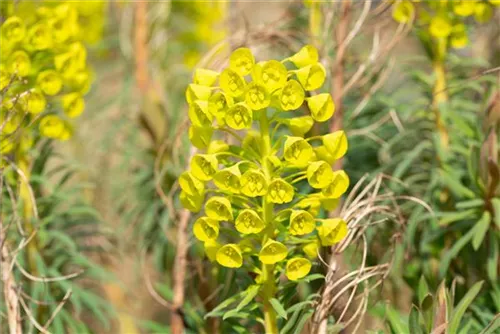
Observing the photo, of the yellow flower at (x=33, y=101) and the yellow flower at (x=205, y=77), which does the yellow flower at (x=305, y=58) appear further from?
the yellow flower at (x=33, y=101)

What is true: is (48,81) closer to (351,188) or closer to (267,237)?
(267,237)

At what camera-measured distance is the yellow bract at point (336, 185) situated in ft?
3.78

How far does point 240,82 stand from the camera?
1113 millimetres

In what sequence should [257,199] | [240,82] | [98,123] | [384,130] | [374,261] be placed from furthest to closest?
1. [98,123]
2. [384,130]
3. [374,261]
4. [257,199]
5. [240,82]

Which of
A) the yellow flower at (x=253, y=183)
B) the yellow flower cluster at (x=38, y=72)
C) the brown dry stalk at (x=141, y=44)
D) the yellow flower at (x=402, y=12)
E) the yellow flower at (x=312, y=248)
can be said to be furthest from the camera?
the brown dry stalk at (x=141, y=44)

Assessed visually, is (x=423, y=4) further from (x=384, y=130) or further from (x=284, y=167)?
(x=284, y=167)

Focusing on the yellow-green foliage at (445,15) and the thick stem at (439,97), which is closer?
the yellow-green foliage at (445,15)

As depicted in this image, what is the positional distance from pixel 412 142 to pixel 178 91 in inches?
35.5

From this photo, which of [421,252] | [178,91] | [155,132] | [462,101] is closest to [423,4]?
[462,101]

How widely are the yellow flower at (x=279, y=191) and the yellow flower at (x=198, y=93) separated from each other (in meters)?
0.16

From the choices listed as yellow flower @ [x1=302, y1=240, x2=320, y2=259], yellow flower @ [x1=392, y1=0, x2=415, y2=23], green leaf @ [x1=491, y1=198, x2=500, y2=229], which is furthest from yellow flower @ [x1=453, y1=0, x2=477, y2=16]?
yellow flower @ [x1=302, y1=240, x2=320, y2=259]

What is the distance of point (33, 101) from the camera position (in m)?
1.41

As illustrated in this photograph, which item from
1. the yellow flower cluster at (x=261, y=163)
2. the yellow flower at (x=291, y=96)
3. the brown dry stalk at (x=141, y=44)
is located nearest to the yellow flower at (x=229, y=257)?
the yellow flower cluster at (x=261, y=163)

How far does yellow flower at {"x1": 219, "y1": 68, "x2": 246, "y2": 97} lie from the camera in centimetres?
111
